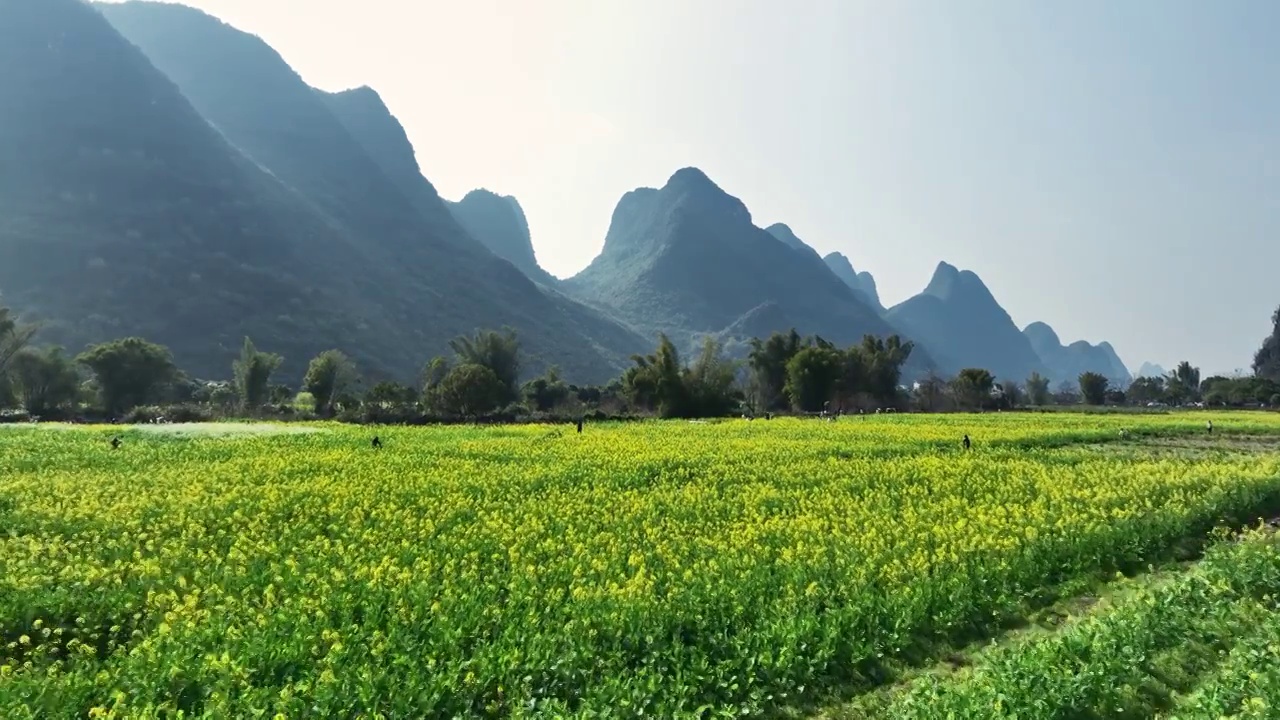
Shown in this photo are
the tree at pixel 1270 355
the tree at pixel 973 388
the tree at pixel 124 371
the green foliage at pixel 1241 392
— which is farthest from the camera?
the tree at pixel 1270 355

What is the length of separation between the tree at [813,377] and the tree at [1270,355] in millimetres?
134366

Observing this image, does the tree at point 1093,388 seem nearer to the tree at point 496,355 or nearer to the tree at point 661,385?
the tree at point 661,385

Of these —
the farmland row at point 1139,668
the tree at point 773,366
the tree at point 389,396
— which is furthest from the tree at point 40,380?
the farmland row at point 1139,668

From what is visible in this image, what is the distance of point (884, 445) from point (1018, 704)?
22.8 meters

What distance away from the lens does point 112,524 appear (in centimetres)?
1222

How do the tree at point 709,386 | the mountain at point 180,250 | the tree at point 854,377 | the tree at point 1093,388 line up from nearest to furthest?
the tree at point 709,386, the tree at point 854,377, the tree at point 1093,388, the mountain at point 180,250

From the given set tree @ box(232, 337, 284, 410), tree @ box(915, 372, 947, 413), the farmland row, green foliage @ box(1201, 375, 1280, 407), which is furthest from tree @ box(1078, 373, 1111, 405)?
the farmland row

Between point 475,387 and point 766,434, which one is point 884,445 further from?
point 475,387

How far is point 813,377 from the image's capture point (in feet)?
234

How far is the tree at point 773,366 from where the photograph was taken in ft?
262

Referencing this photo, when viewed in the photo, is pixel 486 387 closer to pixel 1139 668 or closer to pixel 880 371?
pixel 880 371

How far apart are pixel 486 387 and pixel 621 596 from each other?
4976cm

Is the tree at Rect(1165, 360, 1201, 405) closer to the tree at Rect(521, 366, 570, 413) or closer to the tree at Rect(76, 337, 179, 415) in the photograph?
the tree at Rect(521, 366, 570, 413)

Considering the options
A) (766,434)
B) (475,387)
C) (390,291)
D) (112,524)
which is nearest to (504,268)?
(390,291)
